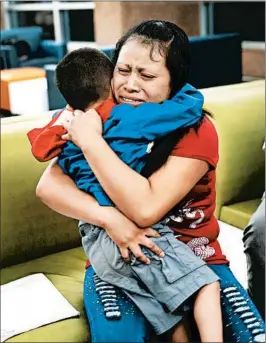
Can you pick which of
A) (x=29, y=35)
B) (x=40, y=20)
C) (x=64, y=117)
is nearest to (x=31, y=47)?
(x=29, y=35)

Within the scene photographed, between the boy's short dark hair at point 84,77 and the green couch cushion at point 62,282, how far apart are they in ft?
1.39

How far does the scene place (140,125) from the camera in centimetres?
90

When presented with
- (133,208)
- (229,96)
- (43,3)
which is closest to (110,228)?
(133,208)

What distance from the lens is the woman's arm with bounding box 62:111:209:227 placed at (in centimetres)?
88

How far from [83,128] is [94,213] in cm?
15

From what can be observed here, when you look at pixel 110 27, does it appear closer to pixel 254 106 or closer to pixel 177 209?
pixel 254 106

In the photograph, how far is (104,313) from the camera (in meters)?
0.94

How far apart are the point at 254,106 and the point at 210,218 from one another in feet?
2.48

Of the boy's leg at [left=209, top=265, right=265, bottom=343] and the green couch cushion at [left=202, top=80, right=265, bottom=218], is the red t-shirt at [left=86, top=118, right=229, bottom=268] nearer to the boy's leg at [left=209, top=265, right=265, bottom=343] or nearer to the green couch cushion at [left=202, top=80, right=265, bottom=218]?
the boy's leg at [left=209, top=265, right=265, bottom=343]

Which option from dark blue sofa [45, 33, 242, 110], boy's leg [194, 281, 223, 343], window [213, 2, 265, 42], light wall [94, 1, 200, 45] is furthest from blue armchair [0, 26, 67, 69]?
boy's leg [194, 281, 223, 343]

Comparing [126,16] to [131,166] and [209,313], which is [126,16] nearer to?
[131,166]

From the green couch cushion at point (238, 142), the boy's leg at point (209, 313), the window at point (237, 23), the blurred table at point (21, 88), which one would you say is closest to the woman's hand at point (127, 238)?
the boy's leg at point (209, 313)

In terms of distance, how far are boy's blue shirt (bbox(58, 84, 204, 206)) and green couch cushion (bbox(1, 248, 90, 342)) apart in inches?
11.3

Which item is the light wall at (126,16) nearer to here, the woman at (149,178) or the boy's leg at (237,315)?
the woman at (149,178)
